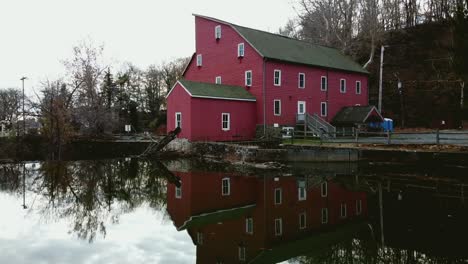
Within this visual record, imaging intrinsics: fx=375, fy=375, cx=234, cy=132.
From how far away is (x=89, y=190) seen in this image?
1547 centimetres

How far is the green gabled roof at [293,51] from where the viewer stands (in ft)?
98.9

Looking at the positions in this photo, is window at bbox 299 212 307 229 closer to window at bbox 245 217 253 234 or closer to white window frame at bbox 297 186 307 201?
window at bbox 245 217 253 234

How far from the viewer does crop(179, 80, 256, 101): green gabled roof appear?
26720 mm

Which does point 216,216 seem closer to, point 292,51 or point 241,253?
point 241,253

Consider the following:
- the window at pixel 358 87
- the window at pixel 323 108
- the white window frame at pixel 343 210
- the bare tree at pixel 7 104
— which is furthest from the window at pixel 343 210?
the bare tree at pixel 7 104

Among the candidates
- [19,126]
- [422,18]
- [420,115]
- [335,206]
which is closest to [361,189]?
[335,206]

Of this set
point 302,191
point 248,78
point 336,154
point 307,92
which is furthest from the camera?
point 307,92

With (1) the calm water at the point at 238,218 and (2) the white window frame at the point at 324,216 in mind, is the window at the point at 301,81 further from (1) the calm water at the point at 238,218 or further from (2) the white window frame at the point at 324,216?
(2) the white window frame at the point at 324,216

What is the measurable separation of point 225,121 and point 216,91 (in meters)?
2.33

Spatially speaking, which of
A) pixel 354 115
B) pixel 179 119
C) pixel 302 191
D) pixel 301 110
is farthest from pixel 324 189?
pixel 354 115

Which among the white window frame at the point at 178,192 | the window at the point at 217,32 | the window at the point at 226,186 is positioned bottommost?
the white window frame at the point at 178,192

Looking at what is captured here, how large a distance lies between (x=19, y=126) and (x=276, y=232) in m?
33.4

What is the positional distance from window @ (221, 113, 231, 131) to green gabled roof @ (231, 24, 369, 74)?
17.8ft

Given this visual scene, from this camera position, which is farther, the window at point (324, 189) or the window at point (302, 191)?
the window at point (324, 189)
